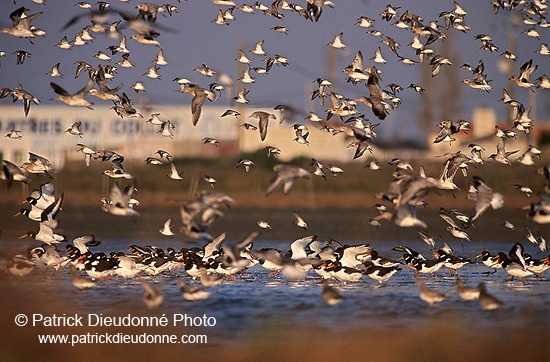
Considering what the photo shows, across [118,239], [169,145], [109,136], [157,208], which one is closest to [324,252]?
[118,239]

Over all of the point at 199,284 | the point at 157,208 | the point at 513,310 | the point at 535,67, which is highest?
the point at 535,67

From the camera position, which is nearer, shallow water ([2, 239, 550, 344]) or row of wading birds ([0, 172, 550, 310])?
shallow water ([2, 239, 550, 344])

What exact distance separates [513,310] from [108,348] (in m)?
6.76

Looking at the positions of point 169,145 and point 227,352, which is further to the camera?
point 169,145

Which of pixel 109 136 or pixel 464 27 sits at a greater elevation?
pixel 464 27

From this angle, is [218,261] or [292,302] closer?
[292,302]

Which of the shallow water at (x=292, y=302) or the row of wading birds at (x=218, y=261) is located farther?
the row of wading birds at (x=218, y=261)

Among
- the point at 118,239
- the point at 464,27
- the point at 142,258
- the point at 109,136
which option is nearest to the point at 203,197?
the point at 142,258

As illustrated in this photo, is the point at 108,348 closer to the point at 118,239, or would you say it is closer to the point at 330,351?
the point at 330,351

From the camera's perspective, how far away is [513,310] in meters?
14.8

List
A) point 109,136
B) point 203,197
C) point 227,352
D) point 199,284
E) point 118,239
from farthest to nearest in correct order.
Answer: point 109,136 < point 118,239 < point 199,284 < point 203,197 < point 227,352

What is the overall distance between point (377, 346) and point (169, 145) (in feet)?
187

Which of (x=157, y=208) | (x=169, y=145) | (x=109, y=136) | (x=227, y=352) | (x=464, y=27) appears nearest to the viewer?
(x=227, y=352)

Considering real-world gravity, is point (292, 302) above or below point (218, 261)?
above
